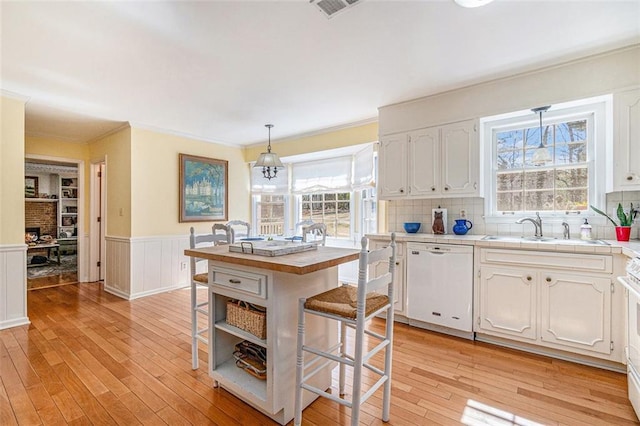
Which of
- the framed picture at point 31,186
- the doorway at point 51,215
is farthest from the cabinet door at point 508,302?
the framed picture at point 31,186

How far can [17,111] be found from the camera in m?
3.25

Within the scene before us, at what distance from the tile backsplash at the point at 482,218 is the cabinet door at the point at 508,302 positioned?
0.64m

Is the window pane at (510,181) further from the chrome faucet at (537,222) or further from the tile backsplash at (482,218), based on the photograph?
the chrome faucet at (537,222)

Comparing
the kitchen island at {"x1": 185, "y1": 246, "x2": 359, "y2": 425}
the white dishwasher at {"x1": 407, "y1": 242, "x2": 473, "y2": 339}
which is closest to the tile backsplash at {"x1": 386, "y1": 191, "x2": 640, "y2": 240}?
the white dishwasher at {"x1": 407, "y1": 242, "x2": 473, "y2": 339}

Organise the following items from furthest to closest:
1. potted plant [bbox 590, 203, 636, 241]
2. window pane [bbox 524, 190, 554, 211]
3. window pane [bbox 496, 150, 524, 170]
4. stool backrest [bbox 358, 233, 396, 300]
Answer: window pane [bbox 496, 150, 524, 170], window pane [bbox 524, 190, 554, 211], potted plant [bbox 590, 203, 636, 241], stool backrest [bbox 358, 233, 396, 300]

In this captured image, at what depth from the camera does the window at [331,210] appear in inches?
189

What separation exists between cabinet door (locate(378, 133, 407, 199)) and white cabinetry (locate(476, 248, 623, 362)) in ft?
3.74

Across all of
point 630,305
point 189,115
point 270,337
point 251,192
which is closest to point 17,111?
point 189,115

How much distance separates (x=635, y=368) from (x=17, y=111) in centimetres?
558

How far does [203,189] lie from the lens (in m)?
5.08

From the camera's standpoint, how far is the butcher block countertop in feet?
4.93

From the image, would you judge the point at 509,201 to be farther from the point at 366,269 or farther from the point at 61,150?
the point at 61,150

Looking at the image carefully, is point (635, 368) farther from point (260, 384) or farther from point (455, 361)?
point (260, 384)

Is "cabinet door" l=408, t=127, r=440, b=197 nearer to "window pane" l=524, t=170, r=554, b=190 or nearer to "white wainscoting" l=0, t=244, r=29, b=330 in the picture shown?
"window pane" l=524, t=170, r=554, b=190
